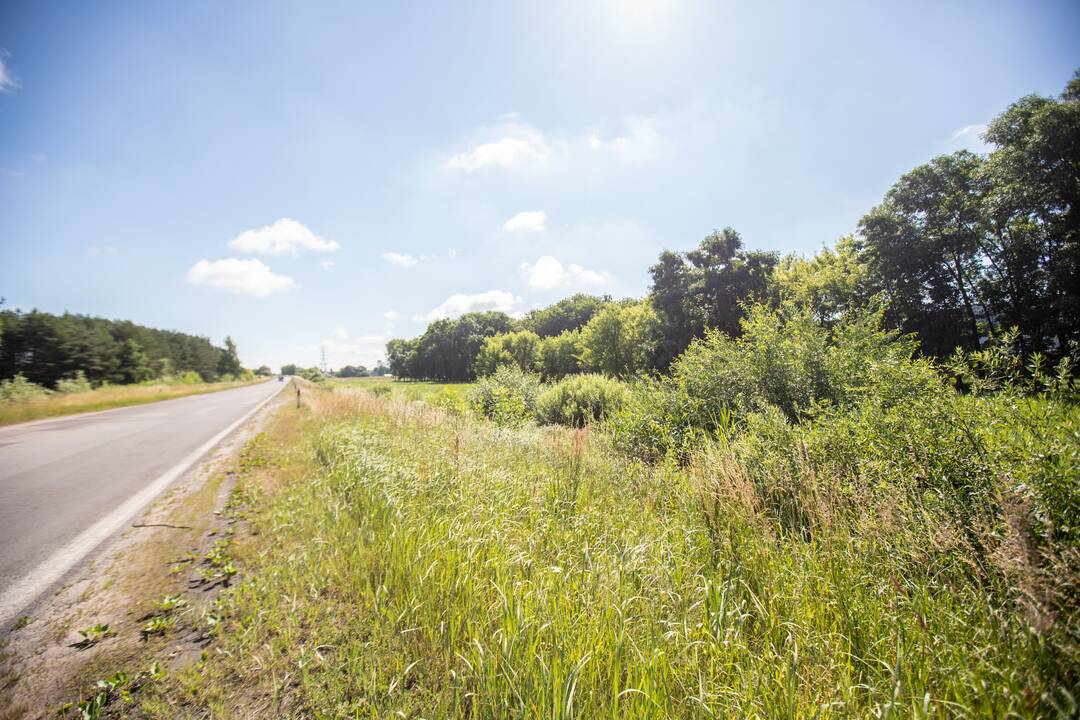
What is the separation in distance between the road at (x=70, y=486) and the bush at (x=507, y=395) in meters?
9.36

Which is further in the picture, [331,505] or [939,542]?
[331,505]

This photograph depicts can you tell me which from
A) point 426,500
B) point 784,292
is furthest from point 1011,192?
point 426,500

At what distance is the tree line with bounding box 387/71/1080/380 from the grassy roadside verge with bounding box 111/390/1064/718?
49.2 feet

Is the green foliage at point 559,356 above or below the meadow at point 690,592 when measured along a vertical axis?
above

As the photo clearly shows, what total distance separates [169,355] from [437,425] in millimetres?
70869

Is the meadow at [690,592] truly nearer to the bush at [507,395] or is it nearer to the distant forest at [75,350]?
the bush at [507,395]

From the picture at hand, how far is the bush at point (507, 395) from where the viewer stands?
16.0 m

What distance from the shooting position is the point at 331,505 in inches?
187

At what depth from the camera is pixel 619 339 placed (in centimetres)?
3891

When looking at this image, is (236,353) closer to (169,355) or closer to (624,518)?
(169,355)

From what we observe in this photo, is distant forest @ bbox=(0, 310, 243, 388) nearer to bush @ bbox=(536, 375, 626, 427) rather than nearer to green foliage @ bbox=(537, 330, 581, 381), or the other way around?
bush @ bbox=(536, 375, 626, 427)

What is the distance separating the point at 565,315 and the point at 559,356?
24.6 meters

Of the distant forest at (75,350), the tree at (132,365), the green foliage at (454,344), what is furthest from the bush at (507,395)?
the green foliage at (454,344)

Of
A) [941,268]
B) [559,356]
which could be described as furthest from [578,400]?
[559,356]
